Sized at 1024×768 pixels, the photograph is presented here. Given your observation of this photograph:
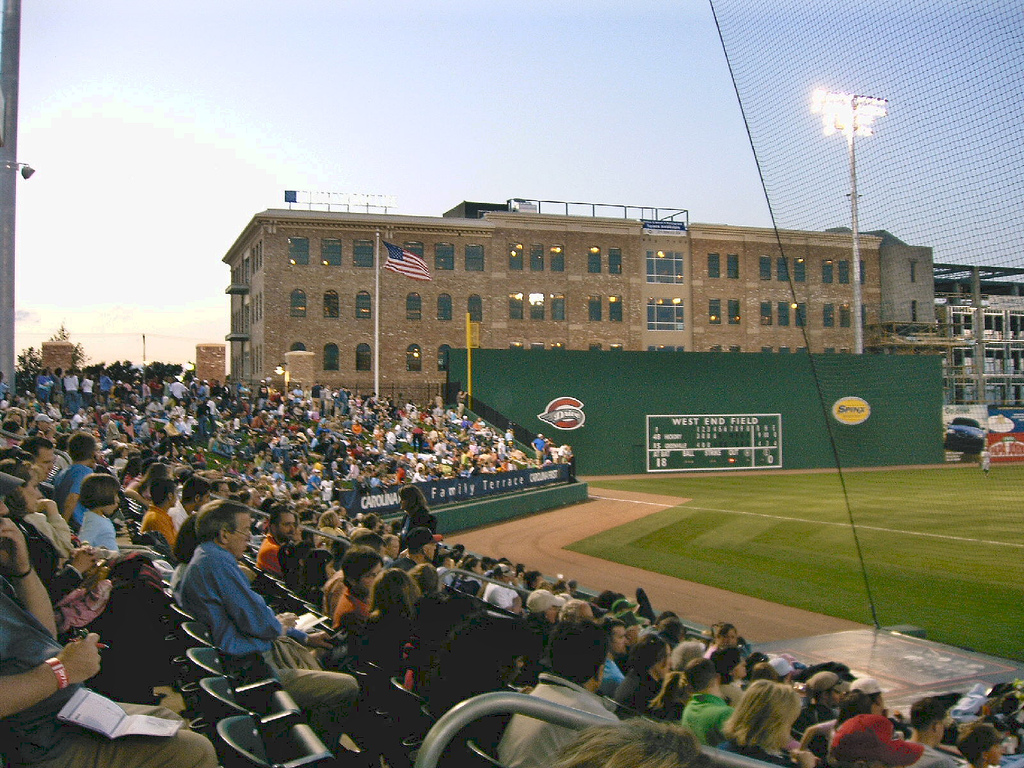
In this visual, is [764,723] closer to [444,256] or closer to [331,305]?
[331,305]

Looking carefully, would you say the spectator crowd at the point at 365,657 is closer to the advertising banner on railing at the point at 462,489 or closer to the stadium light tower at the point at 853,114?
the stadium light tower at the point at 853,114

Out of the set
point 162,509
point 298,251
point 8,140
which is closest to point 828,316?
point 298,251

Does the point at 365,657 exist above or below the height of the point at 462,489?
above

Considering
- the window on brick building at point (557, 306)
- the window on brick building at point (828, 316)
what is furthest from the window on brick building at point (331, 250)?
the window on brick building at point (828, 316)

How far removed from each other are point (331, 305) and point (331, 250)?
285 cm

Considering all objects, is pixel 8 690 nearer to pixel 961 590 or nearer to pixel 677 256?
pixel 961 590

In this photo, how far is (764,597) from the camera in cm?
1533

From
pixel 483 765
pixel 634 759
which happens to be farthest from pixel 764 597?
pixel 634 759

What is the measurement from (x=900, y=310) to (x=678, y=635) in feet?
154

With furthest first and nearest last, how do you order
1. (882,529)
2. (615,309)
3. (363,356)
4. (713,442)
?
(615,309)
(363,356)
(713,442)
(882,529)

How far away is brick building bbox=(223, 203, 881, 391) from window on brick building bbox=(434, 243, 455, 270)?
0.19ft

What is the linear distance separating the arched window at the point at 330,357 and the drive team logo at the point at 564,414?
1175 cm

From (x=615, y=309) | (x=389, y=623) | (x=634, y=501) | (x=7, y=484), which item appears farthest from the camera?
(x=615, y=309)

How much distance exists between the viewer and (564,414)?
39.1 meters
